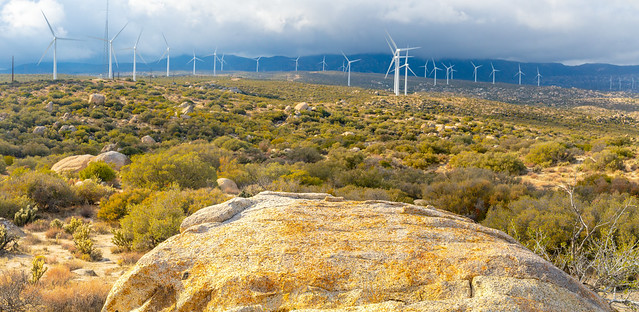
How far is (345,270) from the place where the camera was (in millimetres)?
3994

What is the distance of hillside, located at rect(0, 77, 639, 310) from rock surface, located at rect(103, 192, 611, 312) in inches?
111

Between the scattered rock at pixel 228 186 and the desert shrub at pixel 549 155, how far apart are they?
21.5m

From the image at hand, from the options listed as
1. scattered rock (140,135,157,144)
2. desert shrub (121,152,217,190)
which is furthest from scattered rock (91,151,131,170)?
scattered rock (140,135,157,144)

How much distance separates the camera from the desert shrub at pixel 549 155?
87.7 ft

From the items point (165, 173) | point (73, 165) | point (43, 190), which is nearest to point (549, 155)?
point (165, 173)

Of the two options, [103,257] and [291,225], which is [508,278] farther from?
[103,257]

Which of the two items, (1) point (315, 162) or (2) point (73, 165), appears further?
(1) point (315, 162)

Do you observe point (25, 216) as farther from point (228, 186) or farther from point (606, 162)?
point (606, 162)

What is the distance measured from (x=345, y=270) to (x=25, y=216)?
44.3 feet

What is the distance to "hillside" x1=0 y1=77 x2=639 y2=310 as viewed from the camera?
415 inches

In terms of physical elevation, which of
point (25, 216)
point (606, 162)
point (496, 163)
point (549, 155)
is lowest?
point (25, 216)

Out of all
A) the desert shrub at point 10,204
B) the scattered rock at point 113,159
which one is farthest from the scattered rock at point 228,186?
the scattered rock at point 113,159

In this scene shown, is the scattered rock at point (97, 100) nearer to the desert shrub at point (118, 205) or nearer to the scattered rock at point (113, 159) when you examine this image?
the scattered rock at point (113, 159)

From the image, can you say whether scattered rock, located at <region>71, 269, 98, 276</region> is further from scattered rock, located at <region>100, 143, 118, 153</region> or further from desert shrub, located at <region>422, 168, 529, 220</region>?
scattered rock, located at <region>100, 143, 118, 153</region>
